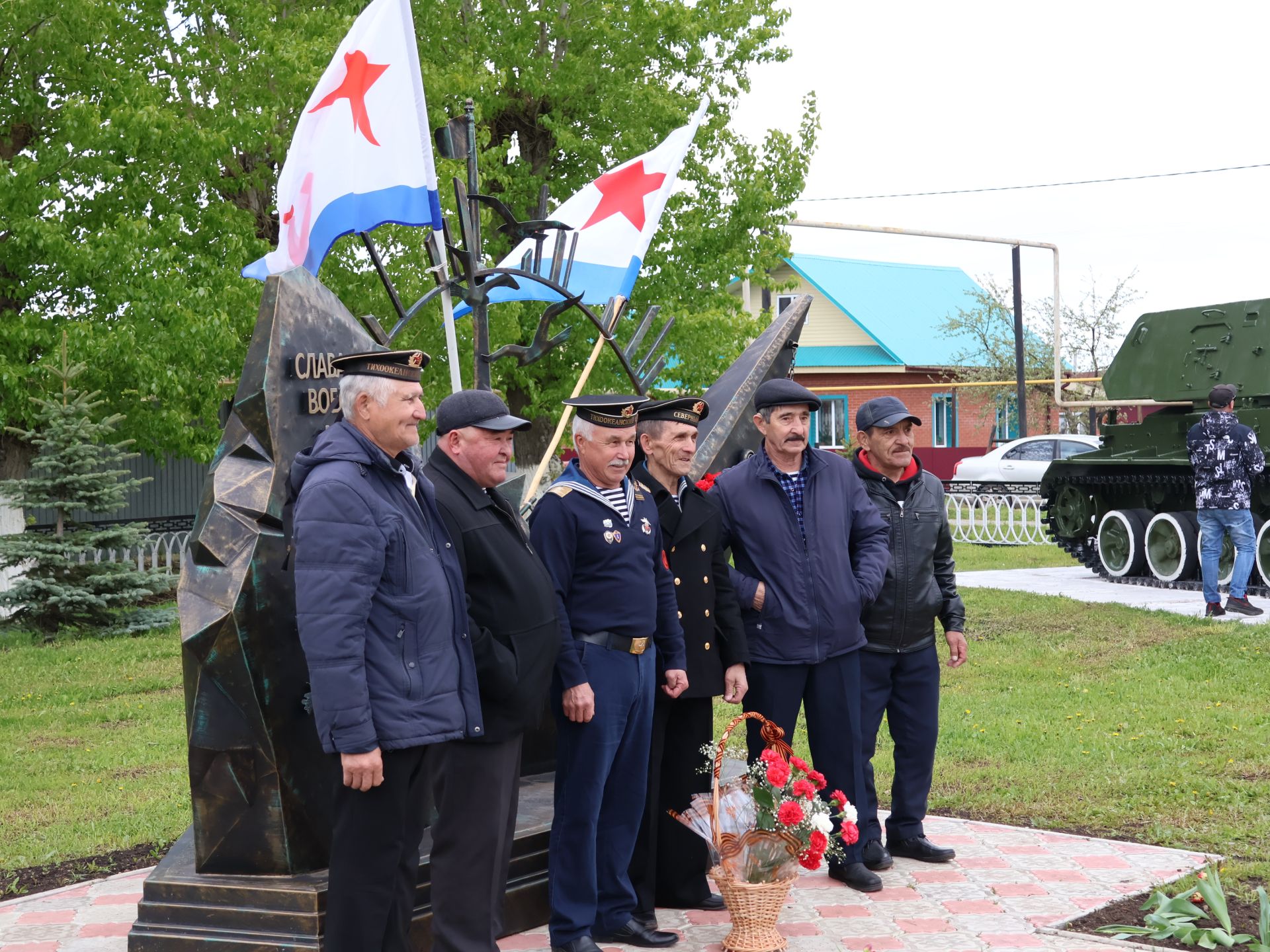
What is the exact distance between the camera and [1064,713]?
9328 mm

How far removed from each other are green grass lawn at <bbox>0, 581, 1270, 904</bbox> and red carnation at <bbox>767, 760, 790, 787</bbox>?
2.08 metres

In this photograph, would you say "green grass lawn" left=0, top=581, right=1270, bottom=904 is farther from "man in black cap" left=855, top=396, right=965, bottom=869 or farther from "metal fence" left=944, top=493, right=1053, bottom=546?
"metal fence" left=944, top=493, right=1053, bottom=546

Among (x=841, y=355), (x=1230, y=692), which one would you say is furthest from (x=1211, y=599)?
(x=841, y=355)

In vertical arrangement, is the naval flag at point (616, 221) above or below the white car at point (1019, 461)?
above

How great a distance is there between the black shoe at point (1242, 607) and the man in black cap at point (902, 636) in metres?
8.11

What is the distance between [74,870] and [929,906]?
3739 mm

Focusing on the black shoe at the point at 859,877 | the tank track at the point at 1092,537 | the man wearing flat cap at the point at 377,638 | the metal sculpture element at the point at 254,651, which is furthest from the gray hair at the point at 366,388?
the tank track at the point at 1092,537

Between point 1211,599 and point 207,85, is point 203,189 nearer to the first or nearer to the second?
point 207,85

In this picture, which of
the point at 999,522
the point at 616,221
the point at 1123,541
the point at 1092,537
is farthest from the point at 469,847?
the point at 999,522

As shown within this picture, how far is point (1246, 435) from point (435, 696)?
35.5 ft

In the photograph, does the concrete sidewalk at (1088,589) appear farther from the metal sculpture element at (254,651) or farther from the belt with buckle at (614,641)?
the metal sculpture element at (254,651)

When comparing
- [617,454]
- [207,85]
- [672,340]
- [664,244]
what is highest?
[207,85]

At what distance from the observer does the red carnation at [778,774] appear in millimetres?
4902

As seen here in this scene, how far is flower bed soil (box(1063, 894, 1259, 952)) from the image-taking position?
499 centimetres
